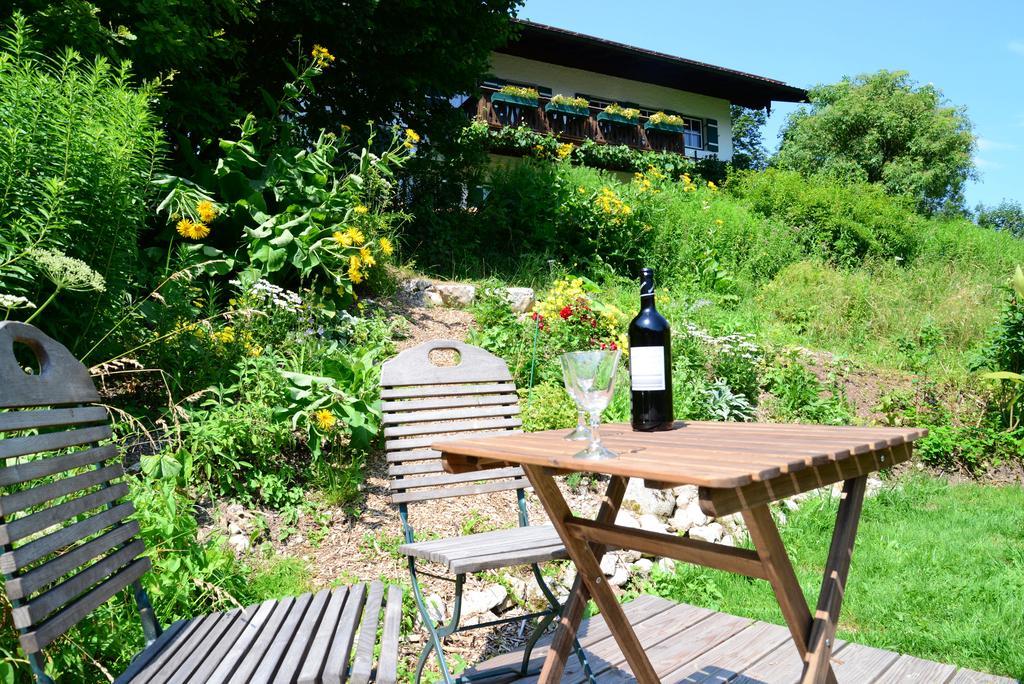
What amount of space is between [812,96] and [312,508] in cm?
2739

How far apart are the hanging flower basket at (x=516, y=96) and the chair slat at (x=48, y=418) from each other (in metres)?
14.5

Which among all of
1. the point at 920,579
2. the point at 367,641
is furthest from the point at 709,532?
the point at 367,641

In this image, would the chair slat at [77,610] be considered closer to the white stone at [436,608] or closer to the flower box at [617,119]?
the white stone at [436,608]

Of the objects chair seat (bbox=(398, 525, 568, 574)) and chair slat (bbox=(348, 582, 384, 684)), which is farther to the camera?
chair seat (bbox=(398, 525, 568, 574))

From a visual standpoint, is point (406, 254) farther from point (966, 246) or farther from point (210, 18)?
point (966, 246)

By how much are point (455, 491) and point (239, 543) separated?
95 cm

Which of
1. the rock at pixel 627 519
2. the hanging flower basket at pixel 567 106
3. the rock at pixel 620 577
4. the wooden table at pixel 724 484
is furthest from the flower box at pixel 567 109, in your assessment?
→ the wooden table at pixel 724 484

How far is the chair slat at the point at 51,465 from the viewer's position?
4.80 ft

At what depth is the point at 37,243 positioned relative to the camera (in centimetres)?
268

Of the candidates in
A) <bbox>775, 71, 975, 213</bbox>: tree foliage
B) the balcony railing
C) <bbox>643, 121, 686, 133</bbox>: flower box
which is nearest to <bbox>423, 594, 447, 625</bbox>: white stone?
the balcony railing

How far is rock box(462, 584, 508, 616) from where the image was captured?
2.99m

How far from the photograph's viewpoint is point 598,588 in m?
1.83

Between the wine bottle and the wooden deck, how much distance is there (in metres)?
0.92

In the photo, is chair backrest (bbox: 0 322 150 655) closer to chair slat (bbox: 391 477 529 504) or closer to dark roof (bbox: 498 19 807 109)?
chair slat (bbox: 391 477 529 504)
